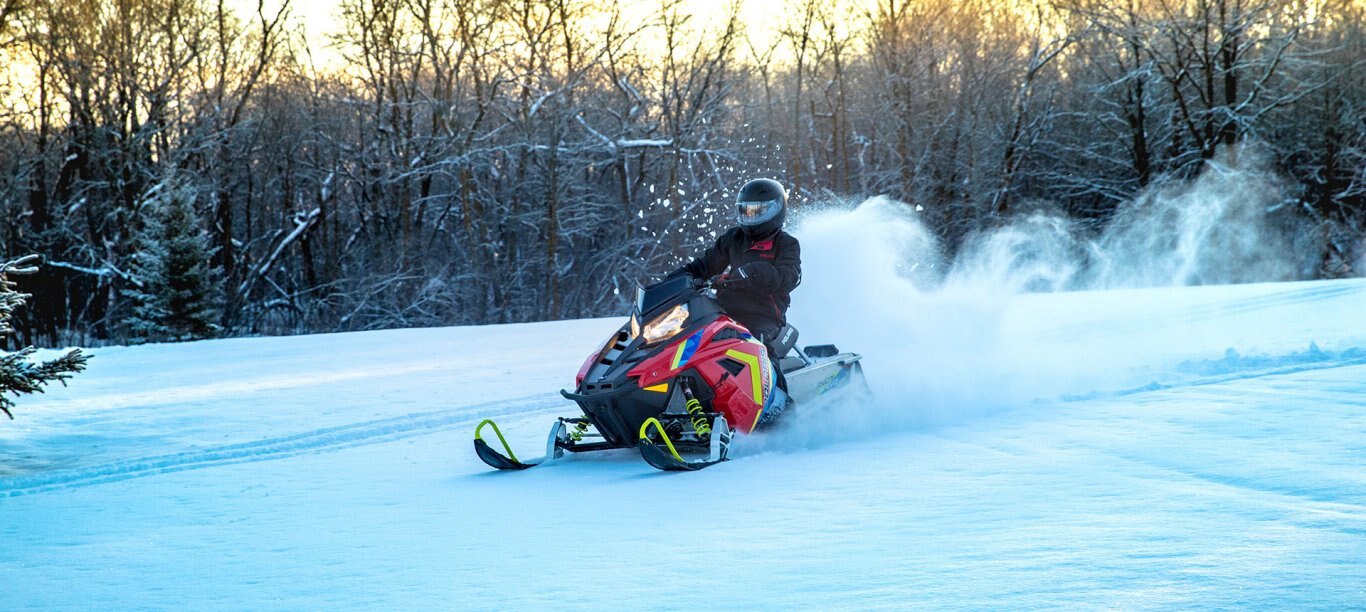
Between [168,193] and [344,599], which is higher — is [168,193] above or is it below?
above

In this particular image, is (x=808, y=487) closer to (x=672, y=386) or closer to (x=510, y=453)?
(x=672, y=386)

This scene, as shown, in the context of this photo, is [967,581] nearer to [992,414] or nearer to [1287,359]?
[992,414]

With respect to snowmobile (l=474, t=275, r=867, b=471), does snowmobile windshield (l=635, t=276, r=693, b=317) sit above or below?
above

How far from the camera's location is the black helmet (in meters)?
6.95

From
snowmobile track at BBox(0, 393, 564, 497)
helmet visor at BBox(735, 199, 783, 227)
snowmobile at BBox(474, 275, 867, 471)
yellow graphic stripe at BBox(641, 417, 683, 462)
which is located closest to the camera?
yellow graphic stripe at BBox(641, 417, 683, 462)

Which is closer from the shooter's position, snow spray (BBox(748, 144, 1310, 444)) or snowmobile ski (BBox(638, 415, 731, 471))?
snowmobile ski (BBox(638, 415, 731, 471))

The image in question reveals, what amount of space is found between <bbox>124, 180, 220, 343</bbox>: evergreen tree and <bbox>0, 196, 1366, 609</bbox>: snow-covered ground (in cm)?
1261

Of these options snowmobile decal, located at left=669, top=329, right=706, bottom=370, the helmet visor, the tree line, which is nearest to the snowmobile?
snowmobile decal, located at left=669, top=329, right=706, bottom=370

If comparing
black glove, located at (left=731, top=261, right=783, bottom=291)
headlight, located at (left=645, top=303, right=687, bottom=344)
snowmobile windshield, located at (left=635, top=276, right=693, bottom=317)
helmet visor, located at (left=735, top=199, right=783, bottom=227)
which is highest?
helmet visor, located at (left=735, top=199, right=783, bottom=227)

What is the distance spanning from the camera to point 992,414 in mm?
7555

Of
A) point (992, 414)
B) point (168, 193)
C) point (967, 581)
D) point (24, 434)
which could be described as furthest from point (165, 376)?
point (168, 193)

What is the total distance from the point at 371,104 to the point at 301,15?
9.50 feet

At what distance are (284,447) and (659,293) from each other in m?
3.00

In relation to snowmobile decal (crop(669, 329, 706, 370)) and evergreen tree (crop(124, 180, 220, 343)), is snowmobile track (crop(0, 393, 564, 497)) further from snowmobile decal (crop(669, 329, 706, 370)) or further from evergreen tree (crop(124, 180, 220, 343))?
evergreen tree (crop(124, 180, 220, 343))
